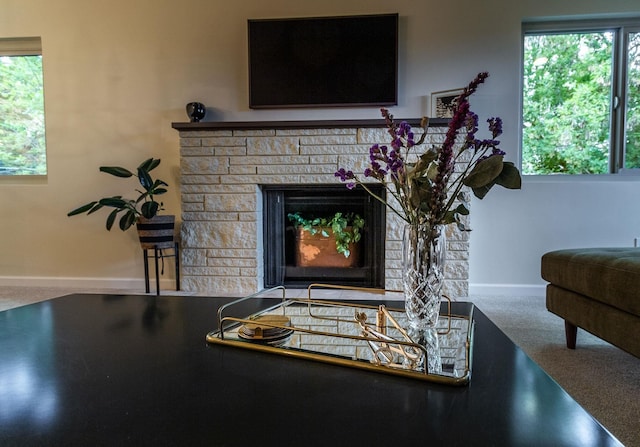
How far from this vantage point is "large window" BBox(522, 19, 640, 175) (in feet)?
8.74

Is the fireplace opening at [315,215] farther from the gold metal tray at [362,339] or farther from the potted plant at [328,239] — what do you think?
the gold metal tray at [362,339]

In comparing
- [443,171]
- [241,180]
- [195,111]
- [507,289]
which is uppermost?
[195,111]

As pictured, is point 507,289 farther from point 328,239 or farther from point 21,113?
point 21,113

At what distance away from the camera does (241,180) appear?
8.87 feet

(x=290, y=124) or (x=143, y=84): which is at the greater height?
(x=143, y=84)

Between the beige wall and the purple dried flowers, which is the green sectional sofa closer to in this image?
the purple dried flowers

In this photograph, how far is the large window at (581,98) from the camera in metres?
2.66

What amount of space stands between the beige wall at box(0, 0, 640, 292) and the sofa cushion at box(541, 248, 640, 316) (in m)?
1.06

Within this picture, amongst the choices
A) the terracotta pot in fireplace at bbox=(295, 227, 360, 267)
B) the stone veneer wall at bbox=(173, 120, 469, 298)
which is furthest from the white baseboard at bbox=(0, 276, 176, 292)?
the terracotta pot in fireplace at bbox=(295, 227, 360, 267)

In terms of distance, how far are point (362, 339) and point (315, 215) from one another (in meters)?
2.14

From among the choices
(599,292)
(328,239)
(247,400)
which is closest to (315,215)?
(328,239)

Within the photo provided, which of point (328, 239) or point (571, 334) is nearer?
point (571, 334)

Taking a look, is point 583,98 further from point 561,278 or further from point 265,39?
point 265,39

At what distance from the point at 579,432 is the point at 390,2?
2818 millimetres
